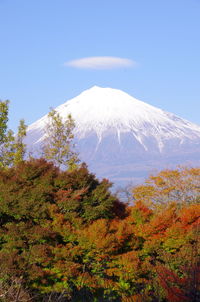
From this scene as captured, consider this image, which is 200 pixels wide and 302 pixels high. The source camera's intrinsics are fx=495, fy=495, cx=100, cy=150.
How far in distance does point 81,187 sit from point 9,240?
2159 millimetres

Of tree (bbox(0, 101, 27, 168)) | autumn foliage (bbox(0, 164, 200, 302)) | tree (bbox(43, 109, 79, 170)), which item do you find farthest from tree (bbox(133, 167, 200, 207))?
autumn foliage (bbox(0, 164, 200, 302))

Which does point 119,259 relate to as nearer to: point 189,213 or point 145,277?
point 145,277

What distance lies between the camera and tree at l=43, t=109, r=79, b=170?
27828 millimetres

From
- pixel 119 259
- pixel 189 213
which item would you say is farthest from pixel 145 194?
pixel 119 259

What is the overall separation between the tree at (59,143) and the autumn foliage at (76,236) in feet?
50.3

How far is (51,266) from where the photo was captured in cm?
1088

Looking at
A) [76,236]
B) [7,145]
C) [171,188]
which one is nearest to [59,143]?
[7,145]

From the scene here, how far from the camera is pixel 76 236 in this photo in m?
10.9

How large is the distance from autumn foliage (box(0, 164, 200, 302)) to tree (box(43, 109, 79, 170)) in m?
15.3

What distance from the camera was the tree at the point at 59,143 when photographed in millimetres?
27828

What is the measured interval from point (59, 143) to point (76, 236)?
17924mm

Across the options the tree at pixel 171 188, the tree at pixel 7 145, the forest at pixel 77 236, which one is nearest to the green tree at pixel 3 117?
the tree at pixel 7 145

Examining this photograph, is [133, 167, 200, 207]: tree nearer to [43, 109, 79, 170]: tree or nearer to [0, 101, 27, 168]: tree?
[43, 109, 79, 170]: tree

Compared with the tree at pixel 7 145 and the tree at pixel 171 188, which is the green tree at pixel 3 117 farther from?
the tree at pixel 171 188
